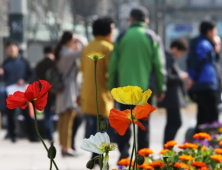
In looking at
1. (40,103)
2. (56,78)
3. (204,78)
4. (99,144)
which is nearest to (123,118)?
(99,144)

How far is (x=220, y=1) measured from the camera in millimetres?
73250

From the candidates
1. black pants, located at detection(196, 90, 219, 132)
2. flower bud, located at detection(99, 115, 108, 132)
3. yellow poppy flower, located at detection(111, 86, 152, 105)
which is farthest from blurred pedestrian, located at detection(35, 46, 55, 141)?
yellow poppy flower, located at detection(111, 86, 152, 105)

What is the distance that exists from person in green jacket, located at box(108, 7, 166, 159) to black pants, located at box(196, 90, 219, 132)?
1.68 metres

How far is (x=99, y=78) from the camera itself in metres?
8.10

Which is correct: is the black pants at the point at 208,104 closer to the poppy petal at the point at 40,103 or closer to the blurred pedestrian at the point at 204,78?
the blurred pedestrian at the point at 204,78

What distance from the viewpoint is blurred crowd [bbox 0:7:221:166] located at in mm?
7484

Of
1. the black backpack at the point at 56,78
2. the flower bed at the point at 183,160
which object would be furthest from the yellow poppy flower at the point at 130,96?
the black backpack at the point at 56,78

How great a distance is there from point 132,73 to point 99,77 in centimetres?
72

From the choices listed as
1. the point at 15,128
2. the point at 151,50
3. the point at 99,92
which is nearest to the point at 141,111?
the point at 151,50

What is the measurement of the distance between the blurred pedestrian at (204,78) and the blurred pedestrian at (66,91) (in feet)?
4.69

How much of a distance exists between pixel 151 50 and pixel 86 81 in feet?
3.75

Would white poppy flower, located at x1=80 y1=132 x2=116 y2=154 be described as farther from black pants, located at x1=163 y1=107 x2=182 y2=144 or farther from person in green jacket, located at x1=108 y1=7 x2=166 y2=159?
black pants, located at x1=163 y1=107 x2=182 y2=144

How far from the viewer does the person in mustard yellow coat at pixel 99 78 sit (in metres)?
8.10

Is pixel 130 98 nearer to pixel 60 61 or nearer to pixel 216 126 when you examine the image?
pixel 216 126
